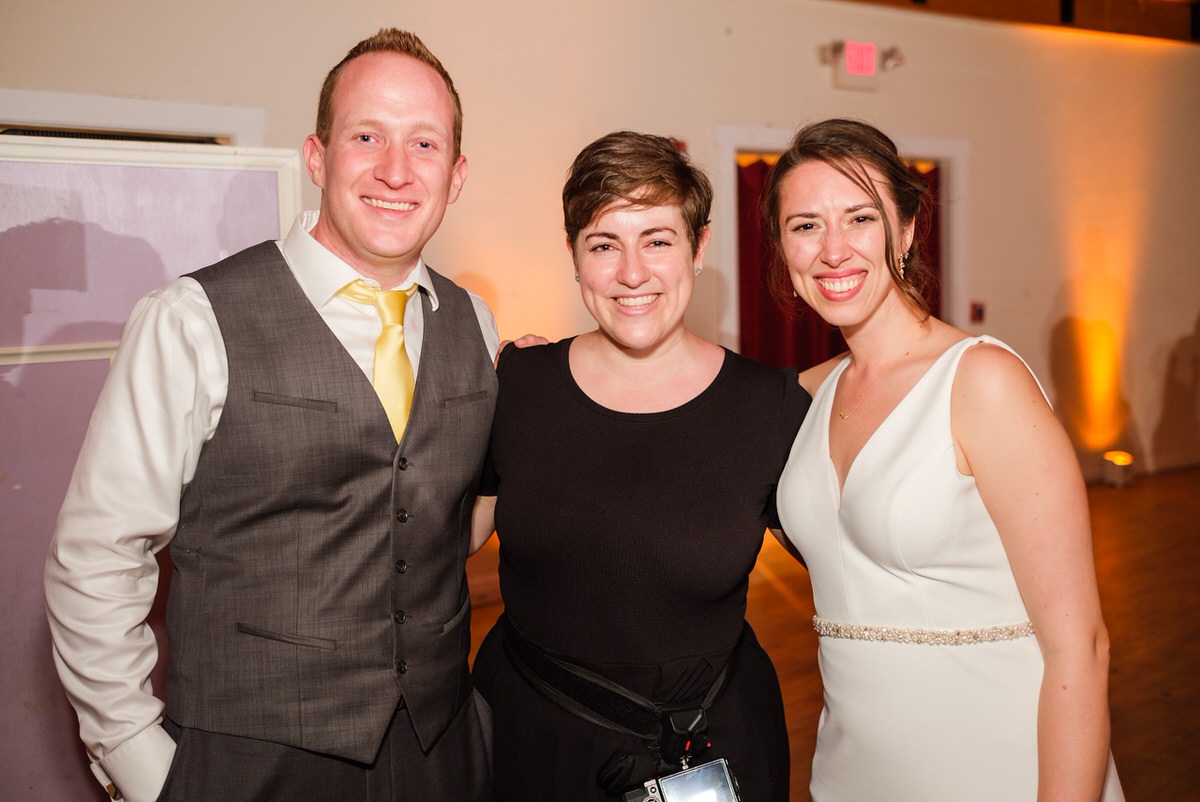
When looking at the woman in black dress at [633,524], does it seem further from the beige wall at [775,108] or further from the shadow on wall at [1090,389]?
the shadow on wall at [1090,389]

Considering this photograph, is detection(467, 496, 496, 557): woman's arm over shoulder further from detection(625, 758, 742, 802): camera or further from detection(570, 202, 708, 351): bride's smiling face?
detection(625, 758, 742, 802): camera

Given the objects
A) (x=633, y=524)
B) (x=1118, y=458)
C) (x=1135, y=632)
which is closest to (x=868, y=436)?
(x=633, y=524)

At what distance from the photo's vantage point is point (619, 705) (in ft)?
4.79

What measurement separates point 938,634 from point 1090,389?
608 centimetres

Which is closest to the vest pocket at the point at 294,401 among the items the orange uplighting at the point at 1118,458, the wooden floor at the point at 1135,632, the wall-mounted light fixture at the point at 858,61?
the wooden floor at the point at 1135,632

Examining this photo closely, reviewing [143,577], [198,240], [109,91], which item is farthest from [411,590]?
[109,91]

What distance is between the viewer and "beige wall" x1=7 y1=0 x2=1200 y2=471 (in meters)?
3.56

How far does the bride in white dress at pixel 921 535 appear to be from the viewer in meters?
1.26

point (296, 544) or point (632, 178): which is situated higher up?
point (632, 178)

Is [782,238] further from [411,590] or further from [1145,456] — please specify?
[1145,456]

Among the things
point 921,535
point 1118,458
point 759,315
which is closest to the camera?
point 921,535

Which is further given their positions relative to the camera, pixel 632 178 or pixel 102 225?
pixel 102 225

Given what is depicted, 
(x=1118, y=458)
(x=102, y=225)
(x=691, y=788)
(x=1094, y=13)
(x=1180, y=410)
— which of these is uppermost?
(x=1094, y=13)

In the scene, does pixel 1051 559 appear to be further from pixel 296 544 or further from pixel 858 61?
pixel 858 61
